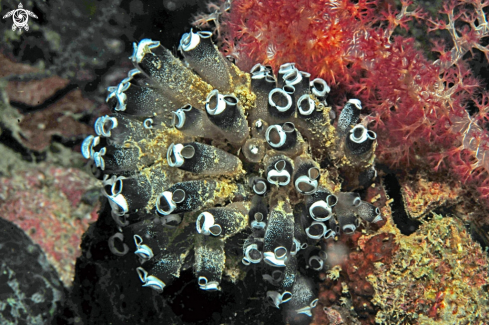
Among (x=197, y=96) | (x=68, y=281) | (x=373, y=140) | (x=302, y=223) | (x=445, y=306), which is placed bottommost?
(x=68, y=281)

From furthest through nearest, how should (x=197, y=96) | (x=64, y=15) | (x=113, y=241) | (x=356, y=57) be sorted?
(x=64, y=15)
(x=113, y=241)
(x=356, y=57)
(x=197, y=96)

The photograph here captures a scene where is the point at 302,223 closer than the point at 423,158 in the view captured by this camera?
Yes

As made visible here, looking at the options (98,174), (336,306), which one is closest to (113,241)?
(98,174)

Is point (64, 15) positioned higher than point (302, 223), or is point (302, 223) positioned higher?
point (64, 15)

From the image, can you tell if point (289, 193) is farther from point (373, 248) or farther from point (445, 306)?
point (445, 306)

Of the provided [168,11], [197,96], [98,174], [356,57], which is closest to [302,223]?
[197,96]

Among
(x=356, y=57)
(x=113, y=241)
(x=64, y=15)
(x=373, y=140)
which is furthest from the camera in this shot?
(x=64, y=15)
